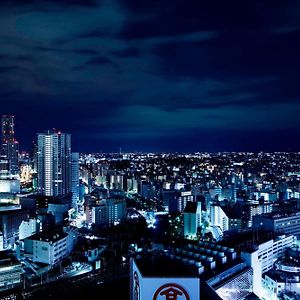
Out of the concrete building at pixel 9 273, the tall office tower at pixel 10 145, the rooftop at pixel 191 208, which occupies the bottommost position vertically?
the concrete building at pixel 9 273

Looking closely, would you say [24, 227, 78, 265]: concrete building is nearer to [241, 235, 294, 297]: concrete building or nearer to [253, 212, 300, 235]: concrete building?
[241, 235, 294, 297]: concrete building

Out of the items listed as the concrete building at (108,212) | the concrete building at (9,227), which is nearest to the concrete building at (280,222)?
the concrete building at (108,212)

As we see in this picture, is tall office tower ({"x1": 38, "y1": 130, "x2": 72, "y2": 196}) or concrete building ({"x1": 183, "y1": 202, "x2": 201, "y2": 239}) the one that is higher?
tall office tower ({"x1": 38, "y1": 130, "x2": 72, "y2": 196})

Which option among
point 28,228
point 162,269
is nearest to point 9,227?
point 28,228

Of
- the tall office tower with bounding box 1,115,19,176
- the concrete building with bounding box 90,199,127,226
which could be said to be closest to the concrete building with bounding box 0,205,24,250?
the concrete building with bounding box 90,199,127,226

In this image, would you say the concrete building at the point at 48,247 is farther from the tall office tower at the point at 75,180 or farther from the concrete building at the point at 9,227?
the tall office tower at the point at 75,180

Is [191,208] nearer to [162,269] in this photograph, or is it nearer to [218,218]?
[218,218]
